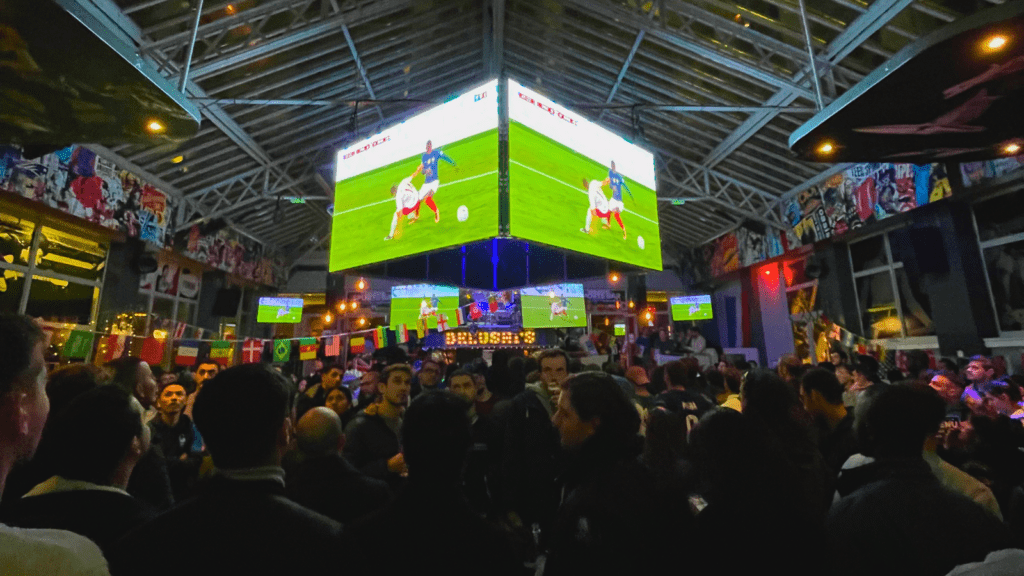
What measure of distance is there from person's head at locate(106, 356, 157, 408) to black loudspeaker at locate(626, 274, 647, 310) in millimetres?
17014

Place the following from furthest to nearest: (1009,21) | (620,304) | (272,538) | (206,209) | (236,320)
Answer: (620,304), (236,320), (206,209), (1009,21), (272,538)

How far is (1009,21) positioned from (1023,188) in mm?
8936

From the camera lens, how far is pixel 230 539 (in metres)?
1.04

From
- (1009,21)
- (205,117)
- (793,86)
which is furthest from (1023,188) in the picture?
(205,117)

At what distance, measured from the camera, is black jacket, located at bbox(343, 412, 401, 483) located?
2.96 meters

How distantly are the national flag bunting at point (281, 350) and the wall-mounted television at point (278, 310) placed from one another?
5674 millimetres

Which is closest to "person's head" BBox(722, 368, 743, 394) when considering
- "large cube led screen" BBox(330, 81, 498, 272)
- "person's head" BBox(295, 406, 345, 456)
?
"large cube led screen" BBox(330, 81, 498, 272)

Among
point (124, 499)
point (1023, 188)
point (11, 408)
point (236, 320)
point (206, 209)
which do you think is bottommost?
point (124, 499)

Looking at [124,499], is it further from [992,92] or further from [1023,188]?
[1023,188]

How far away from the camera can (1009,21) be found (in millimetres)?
2312

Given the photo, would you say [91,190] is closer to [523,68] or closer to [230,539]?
[523,68]

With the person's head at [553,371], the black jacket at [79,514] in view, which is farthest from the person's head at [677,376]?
the black jacket at [79,514]

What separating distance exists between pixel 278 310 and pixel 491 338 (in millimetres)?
7206

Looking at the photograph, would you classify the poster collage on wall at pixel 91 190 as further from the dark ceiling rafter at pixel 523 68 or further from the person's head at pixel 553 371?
the person's head at pixel 553 371
